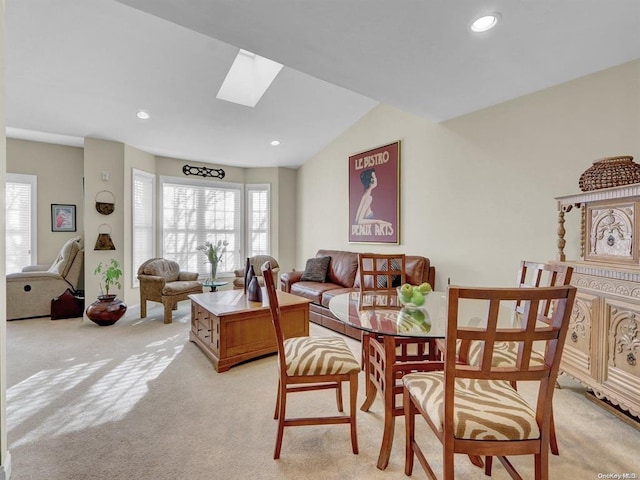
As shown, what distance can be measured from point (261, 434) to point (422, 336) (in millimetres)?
1191

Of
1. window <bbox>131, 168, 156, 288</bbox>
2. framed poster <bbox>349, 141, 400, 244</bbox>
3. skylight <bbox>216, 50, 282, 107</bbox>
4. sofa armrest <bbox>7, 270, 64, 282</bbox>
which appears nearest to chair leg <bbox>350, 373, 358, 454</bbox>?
framed poster <bbox>349, 141, 400, 244</bbox>

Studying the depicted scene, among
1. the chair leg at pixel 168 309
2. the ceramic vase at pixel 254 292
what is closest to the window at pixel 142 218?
the chair leg at pixel 168 309

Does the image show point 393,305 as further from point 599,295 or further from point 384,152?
point 384,152

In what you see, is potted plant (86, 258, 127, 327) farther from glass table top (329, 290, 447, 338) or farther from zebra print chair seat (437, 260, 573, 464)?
zebra print chair seat (437, 260, 573, 464)

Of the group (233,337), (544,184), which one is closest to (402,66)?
(544,184)

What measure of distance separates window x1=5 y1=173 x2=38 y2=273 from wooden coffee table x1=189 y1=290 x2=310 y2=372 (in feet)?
12.2

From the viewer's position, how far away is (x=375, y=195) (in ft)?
15.0

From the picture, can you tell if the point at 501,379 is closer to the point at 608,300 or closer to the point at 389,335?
the point at 389,335

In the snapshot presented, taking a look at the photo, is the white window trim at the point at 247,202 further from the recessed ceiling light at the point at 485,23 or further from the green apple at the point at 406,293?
the recessed ceiling light at the point at 485,23

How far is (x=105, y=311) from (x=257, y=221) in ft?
10.3

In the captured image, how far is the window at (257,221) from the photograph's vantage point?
6.44 metres

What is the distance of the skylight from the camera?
4035 millimetres

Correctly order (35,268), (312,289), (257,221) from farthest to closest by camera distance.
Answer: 1. (257,221)
2. (35,268)
3. (312,289)

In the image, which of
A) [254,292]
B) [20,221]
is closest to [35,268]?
[20,221]
